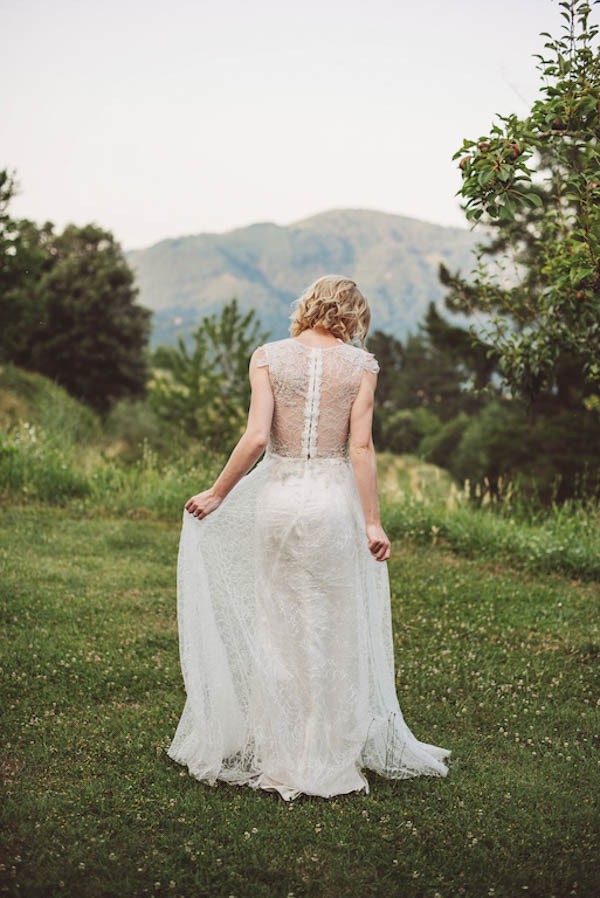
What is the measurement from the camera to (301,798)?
4.29m

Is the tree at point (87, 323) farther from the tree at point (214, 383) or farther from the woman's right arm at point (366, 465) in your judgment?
the woman's right arm at point (366, 465)

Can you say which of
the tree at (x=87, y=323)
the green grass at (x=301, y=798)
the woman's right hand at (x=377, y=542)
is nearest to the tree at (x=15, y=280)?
the tree at (x=87, y=323)

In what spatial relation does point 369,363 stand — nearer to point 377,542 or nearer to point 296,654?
point 377,542

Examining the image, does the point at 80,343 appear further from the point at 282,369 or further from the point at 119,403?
the point at 282,369

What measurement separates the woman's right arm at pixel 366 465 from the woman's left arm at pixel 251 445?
0.44 metres

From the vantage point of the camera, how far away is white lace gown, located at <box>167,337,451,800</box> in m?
4.34

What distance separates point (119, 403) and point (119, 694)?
31.1 metres

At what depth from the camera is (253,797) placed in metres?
4.27

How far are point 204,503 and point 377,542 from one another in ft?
2.97

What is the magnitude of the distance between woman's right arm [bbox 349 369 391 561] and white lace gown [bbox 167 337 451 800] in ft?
0.24

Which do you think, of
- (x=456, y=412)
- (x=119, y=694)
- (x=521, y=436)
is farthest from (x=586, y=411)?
(x=456, y=412)

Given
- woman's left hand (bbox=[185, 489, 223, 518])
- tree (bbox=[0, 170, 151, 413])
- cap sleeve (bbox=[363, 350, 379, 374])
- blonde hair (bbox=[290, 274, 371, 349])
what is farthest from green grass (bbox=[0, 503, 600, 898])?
tree (bbox=[0, 170, 151, 413])

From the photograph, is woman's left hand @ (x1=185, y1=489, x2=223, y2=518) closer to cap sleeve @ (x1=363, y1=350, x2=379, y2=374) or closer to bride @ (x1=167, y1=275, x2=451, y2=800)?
bride @ (x1=167, y1=275, x2=451, y2=800)

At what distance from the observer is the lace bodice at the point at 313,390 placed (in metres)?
4.34
